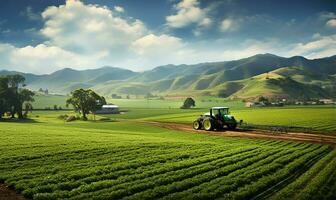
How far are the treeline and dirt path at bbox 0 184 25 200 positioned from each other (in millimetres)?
92506

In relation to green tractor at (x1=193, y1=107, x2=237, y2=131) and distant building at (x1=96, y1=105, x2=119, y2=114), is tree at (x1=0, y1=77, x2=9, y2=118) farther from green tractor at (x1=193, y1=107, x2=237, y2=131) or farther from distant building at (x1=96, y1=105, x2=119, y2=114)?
green tractor at (x1=193, y1=107, x2=237, y2=131)

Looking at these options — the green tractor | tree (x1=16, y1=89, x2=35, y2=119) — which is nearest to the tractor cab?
the green tractor

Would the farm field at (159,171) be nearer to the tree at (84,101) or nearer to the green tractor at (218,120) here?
the green tractor at (218,120)

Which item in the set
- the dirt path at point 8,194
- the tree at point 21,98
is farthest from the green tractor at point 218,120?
the tree at point 21,98

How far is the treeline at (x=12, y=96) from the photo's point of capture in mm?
96312

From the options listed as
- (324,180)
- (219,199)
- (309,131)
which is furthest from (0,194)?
(309,131)

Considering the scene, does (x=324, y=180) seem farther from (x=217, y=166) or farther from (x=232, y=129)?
(x=232, y=129)

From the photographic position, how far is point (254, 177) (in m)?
17.3

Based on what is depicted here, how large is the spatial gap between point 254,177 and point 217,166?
2699 mm

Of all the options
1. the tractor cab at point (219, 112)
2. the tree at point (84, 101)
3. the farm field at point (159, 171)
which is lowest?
the farm field at point (159, 171)

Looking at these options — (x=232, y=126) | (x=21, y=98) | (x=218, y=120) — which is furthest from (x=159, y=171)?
(x=21, y=98)

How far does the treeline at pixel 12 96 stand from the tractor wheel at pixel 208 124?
78.4 metres

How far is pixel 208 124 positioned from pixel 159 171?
2723 cm

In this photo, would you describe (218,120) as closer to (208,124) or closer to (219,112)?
(219,112)
